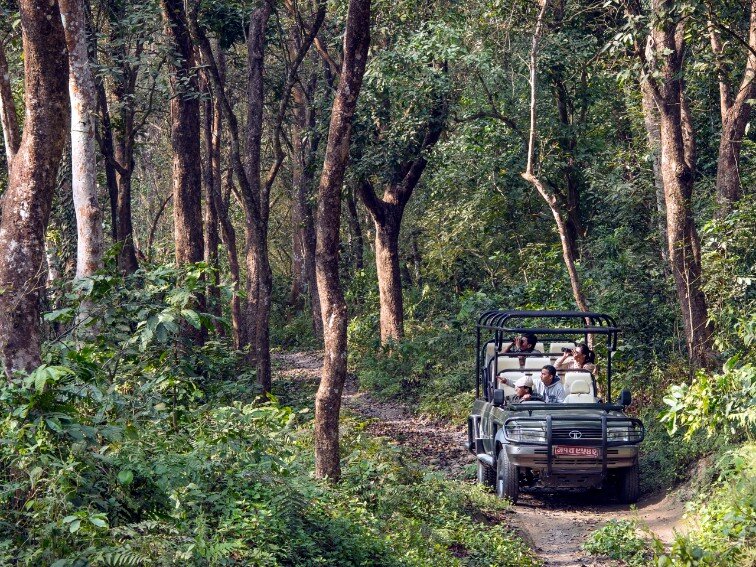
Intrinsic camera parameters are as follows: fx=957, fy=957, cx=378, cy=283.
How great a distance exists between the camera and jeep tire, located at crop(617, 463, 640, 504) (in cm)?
1191

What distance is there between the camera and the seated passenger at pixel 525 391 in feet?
41.5

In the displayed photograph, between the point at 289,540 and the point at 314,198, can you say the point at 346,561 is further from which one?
the point at 314,198

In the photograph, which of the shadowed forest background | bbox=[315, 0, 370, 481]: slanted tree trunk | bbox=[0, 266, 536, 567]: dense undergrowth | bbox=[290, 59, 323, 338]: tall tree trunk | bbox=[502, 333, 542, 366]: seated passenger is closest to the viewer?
bbox=[0, 266, 536, 567]: dense undergrowth

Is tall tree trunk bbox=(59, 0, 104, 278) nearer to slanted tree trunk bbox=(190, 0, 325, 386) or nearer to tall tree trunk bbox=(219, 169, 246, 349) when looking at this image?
slanted tree trunk bbox=(190, 0, 325, 386)

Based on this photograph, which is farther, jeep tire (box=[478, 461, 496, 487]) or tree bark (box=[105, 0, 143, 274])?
tree bark (box=[105, 0, 143, 274])

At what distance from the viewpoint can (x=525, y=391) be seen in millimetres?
12664

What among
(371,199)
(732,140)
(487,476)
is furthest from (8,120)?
(371,199)

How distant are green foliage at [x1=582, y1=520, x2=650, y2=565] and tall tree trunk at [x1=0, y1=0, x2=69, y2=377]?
592 cm

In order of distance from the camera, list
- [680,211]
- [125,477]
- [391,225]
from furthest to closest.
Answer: [391,225], [680,211], [125,477]

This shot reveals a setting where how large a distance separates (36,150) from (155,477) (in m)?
2.94

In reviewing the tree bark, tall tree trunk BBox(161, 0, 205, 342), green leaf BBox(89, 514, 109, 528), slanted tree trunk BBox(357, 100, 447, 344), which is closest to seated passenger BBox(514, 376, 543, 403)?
tall tree trunk BBox(161, 0, 205, 342)

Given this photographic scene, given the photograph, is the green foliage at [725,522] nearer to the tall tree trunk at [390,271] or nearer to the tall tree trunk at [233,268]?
the tall tree trunk at [390,271]

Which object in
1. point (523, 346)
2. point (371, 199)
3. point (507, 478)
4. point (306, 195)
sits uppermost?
point (306, 195)

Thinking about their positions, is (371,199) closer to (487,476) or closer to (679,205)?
(679,205)
